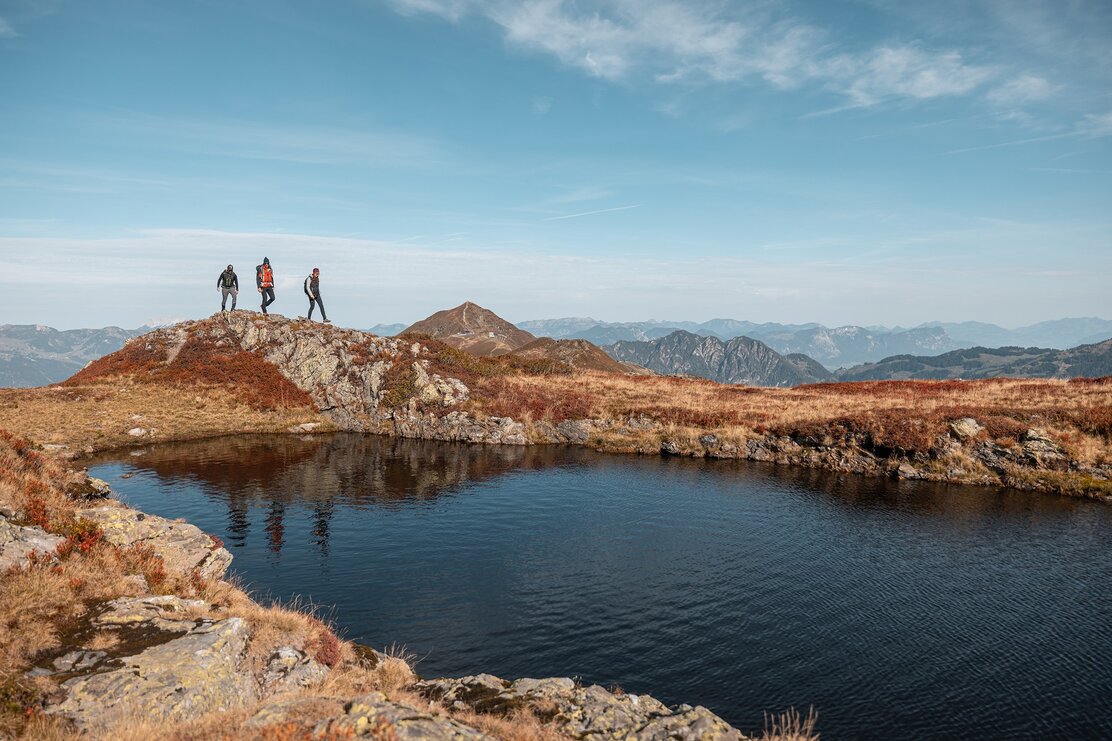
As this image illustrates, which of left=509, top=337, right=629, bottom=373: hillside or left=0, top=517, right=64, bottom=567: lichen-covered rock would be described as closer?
left=0, top=517, right=64, bottom=567: lichen-covered rock

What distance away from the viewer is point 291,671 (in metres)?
13.8

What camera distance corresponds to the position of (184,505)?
116 ft

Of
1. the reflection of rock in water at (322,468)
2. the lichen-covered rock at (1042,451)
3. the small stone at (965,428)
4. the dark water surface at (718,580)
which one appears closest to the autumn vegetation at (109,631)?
the dark water surface at (718,580)

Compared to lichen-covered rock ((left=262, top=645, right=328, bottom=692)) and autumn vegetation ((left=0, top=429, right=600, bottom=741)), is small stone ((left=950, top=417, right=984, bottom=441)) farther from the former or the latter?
lichen-covered rock ((left=262, top=645, right=328, bottom=692))

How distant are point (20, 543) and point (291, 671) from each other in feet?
29.0

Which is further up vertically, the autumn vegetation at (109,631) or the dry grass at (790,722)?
the autumn vegetation at (109,631)

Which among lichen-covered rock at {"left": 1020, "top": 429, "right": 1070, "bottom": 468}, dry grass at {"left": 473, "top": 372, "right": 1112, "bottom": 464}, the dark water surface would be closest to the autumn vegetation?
the dark water surface

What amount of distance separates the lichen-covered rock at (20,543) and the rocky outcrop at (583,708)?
11180mm

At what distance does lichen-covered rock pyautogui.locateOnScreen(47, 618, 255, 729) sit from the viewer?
1061 cm

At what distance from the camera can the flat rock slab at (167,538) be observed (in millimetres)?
19078

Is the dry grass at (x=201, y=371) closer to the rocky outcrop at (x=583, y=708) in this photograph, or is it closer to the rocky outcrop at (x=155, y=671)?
the rocky outcrop at (x=155, y=671)

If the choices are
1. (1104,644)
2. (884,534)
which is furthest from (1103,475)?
(1104,644)

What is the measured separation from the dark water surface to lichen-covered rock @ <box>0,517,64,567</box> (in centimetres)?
928

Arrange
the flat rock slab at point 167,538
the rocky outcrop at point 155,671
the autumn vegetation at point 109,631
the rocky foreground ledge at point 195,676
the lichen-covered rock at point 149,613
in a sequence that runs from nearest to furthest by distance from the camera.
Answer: the autumn vegetation at point 109,631 < the rocky foreground ledge at point 195,676 < the rocky outcrop at point 155,671 < the lichen-covered rock at point 149,613 < the flat rock slab at point 167,538
